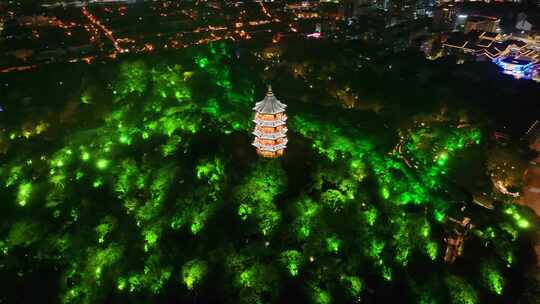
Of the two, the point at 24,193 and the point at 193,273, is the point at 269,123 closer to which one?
the point at 193,273

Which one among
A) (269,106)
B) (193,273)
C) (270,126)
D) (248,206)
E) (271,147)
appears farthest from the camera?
(271,147)

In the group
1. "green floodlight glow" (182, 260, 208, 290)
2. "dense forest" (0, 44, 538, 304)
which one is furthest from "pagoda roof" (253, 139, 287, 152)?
"green floodlight glow" (182, 260, 208, 290)

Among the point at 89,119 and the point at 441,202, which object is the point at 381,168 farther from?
the point at 89,119

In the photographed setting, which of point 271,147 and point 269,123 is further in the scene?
point 271,147

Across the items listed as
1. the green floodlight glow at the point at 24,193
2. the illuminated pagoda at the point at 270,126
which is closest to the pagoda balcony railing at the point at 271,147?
the illuminated pagoda at the point at 270,126

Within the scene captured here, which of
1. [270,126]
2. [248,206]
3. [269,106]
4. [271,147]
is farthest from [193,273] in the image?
[269,106]

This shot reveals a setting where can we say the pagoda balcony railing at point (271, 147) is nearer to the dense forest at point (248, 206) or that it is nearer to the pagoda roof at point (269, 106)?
the dense forest at point (248, 206)

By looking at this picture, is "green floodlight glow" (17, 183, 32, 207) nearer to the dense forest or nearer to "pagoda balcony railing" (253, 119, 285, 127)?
the dense forest

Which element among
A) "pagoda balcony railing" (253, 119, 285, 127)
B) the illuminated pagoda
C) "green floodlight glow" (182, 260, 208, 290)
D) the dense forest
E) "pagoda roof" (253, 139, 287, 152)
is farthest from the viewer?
"pagoda roof" (253, 139, 287, 152)
